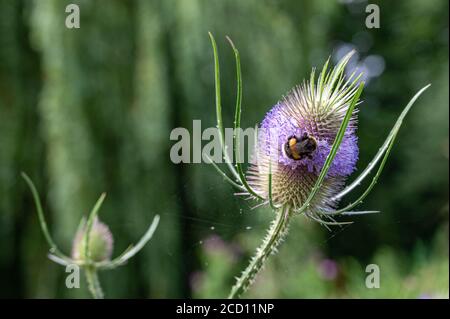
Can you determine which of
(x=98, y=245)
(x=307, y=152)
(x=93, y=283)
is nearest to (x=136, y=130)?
(x=98, y=245)

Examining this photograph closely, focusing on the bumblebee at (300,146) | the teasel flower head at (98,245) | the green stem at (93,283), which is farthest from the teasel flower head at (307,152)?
the teasel flower head at (98,245)

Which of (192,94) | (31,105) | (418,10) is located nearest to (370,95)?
(418,10)

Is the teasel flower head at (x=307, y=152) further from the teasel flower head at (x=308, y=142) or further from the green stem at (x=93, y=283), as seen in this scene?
the green stem at (x=93, y=283)

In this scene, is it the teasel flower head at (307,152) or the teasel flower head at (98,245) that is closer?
the teasel flower head at (307,152)

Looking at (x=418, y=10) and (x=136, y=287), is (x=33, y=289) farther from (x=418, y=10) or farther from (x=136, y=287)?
(x=418, y=10)

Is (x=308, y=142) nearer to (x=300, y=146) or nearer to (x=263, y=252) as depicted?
(x=300, y=146)

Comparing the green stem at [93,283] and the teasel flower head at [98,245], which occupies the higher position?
the teasel flower head at [98,245]

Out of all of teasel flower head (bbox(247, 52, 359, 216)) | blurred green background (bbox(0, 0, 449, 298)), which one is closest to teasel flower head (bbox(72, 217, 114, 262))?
teasel flower head (bbox(247, 52, 359, 216))
